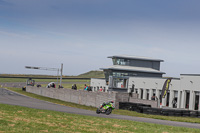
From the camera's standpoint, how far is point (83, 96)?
163 ft

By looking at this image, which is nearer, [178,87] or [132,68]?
[178,87]

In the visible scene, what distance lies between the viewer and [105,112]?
30.2m

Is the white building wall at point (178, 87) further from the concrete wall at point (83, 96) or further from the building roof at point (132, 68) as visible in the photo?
the building roof at point (132, 68)

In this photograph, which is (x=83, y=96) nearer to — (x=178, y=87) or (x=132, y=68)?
(x=178, y=87)

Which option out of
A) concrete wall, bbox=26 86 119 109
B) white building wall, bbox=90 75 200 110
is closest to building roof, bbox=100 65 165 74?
white building wall, bbox=90 75 200 110

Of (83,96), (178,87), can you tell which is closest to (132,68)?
(83,96)

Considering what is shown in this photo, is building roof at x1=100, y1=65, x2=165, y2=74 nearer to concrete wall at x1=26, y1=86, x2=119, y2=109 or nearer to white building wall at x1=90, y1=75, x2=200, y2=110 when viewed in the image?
white building wall at x1=90, y1=75, x2=200, y2=110

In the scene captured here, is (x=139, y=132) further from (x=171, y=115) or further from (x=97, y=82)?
(x=97, y=82)

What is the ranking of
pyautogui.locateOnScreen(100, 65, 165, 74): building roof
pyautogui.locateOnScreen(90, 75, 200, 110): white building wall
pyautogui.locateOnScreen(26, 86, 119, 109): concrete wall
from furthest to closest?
pyautogui.locateOnScreen(100, 65, 165, 74): building roof < pyautogui.locateOnScreen(90, 75, 200, 110): white building wall < pyautogui.locateOnScreen(26, 86, 119, 109): concrete wall

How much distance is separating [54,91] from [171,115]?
3408 centimetres

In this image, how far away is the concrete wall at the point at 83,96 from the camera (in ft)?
135

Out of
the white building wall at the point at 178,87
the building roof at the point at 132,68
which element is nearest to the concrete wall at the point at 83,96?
the white building wall at the point at 178,87

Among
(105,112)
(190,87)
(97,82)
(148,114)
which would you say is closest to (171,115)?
(148,114)

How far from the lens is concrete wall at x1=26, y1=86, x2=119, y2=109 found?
41150mm
